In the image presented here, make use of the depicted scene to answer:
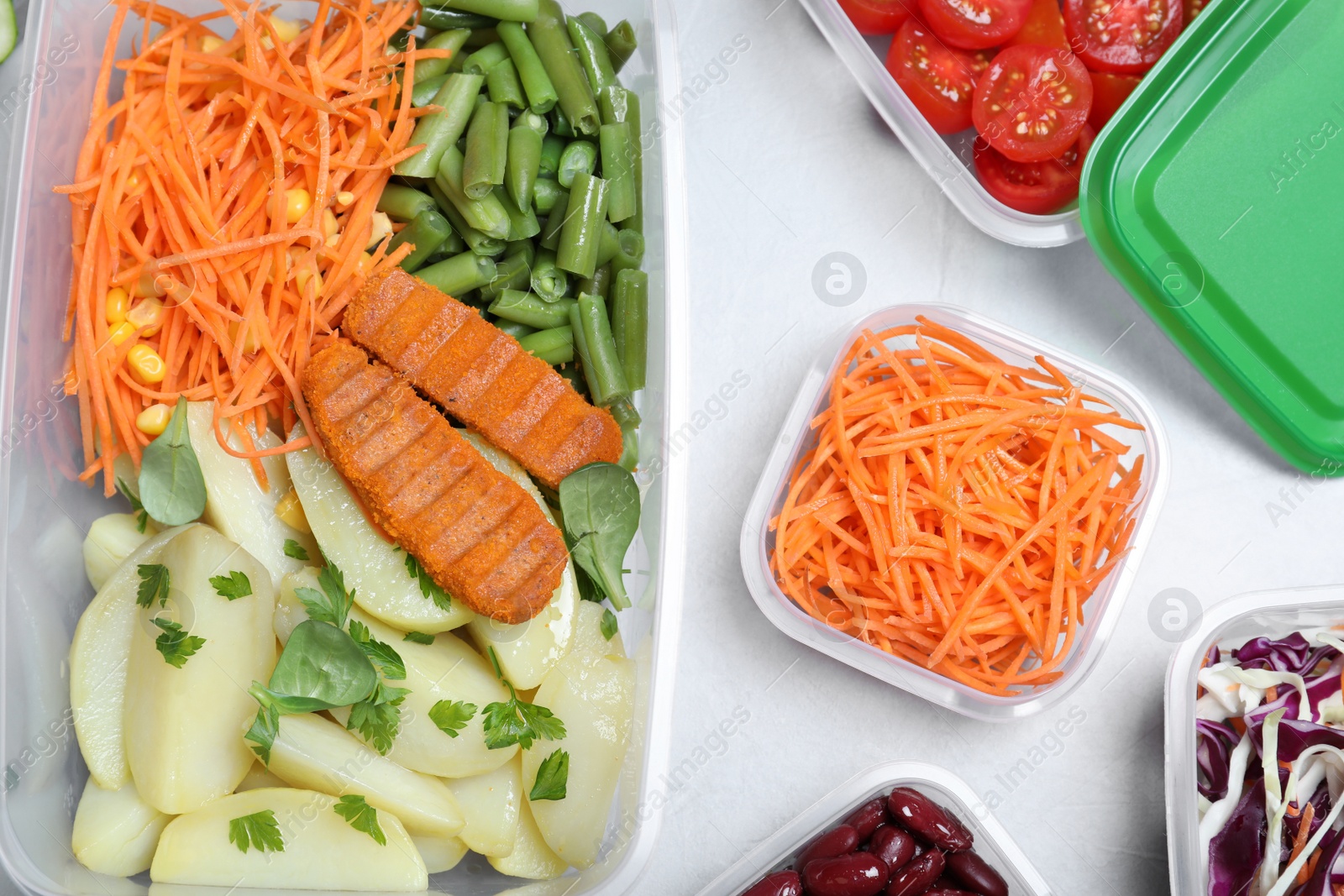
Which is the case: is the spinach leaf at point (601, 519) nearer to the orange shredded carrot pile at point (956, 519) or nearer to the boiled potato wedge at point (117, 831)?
the orange shredded carrot pile at point (956, 519)

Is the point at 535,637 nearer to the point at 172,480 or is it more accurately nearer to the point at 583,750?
the point at 583,750

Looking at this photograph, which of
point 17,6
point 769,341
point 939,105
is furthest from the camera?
point 769,341

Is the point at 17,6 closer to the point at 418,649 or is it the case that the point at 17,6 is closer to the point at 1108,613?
the point at 418,649

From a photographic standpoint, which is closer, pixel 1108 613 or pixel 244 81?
pixel 244 81

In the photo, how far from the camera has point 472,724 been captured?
171cm

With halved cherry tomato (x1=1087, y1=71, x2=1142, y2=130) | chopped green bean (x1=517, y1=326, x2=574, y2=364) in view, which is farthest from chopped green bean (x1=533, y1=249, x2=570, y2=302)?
halved cherry tomato (x1=1087, y1=71, x2=1142, y2=130)

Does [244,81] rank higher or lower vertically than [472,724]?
higher

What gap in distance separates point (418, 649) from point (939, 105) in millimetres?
1642

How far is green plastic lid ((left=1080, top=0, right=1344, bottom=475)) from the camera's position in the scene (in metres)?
2.19

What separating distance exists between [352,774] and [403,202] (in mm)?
1094

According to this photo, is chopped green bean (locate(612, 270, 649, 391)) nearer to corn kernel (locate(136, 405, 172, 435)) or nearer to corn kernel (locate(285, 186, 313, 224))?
corn kernel (locate(285, 186, 313, 224))

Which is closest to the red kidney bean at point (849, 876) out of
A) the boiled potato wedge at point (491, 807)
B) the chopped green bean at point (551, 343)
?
the boiled potato wedge at point (491, 807)

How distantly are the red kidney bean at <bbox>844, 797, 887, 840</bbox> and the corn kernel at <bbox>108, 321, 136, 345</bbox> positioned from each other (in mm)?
1697

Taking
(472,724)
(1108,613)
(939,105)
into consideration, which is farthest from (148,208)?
(1108,613)
